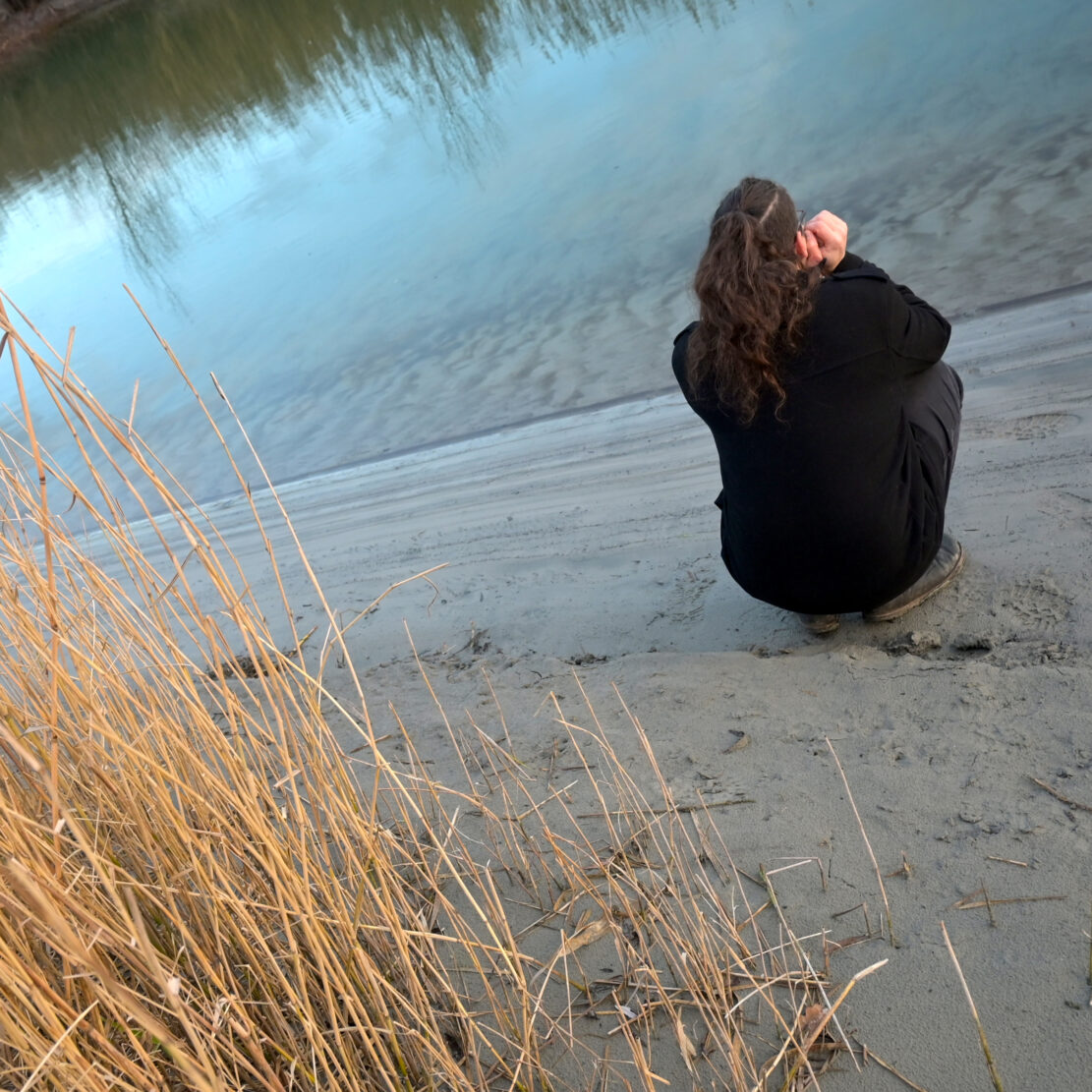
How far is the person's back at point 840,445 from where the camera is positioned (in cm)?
244

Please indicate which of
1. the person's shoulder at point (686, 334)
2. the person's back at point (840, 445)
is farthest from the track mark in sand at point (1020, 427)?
the person's shoulder at point (686, 334)

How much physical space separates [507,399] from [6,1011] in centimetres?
532

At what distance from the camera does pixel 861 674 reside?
2.48 metres

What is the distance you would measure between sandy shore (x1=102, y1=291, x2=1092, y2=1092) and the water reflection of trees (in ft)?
24.1

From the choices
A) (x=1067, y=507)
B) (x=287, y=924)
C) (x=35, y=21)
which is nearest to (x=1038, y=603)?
(x=1067, y=507)

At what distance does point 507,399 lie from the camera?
6.37 meters

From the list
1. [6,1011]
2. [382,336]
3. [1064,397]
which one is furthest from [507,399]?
[6,1011]

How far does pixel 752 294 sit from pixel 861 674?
922mm

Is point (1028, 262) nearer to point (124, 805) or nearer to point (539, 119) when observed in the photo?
point (124, 805)

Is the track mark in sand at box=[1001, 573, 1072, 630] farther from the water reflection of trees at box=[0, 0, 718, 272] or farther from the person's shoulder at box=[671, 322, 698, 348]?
the water reflection of trees at box=[0, 0, 718, 272]

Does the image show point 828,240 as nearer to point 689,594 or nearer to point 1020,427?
point 689,594

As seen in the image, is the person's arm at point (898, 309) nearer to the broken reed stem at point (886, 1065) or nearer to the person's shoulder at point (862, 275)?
the person's shoulder at point (862, 275)

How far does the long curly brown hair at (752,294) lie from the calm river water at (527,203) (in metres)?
3.11

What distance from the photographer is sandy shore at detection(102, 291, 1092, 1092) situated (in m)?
1.61
